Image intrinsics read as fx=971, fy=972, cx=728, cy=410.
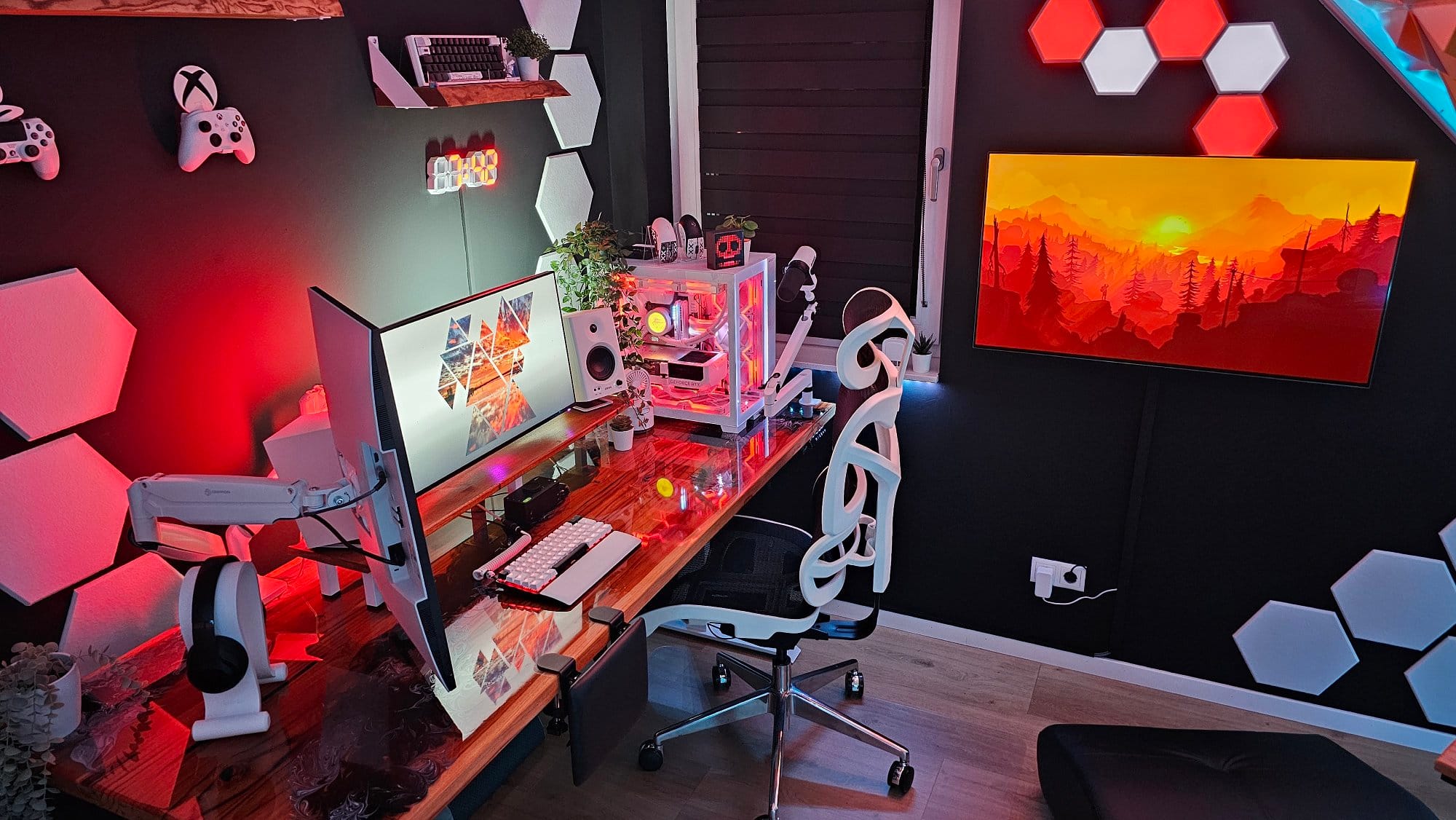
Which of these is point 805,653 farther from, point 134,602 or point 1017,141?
point 134,602

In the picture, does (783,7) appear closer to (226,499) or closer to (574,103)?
(574,103)

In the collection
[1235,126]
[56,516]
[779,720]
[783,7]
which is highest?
[783,7]

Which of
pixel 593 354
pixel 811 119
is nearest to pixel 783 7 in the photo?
pixel 811 119

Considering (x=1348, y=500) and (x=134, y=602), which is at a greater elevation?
(x=134, y=602)

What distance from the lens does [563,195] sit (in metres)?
3.14

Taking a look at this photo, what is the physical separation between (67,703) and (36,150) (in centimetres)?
95

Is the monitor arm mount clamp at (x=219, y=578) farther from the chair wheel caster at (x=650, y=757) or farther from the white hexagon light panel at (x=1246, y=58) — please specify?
the white hexagon light panel at (x=1246, y=58)

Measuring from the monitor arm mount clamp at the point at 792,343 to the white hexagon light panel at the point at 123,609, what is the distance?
1.70m

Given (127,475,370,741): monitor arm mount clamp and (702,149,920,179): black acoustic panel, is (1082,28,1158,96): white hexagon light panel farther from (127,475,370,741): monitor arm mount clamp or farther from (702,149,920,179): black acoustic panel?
(127,475,370,741): monitor arm mount clamp

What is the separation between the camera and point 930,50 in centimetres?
299

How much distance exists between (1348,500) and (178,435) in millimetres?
3024

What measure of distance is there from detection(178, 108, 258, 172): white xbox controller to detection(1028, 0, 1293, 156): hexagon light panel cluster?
207cm

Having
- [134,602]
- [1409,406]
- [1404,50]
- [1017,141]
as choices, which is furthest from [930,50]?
[134,602]

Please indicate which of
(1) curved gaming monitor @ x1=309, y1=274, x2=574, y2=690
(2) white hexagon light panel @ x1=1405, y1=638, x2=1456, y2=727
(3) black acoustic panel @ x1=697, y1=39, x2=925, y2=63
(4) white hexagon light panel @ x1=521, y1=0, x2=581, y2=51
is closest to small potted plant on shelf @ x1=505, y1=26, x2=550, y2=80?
(4) white hexagon light panel @ x1=521, y1=0, x2=581, y2=51
